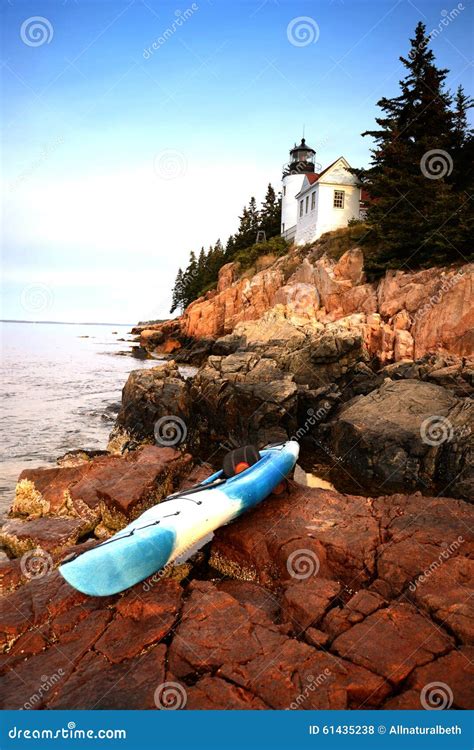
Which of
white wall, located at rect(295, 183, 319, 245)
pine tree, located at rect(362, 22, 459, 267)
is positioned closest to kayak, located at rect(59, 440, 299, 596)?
pine tree, located at rect(362, 22, 459, 267)

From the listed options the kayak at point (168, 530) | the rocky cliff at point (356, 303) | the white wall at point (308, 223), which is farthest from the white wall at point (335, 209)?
the kayak at point (168, 530)

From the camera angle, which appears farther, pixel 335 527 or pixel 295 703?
pixel 335 527

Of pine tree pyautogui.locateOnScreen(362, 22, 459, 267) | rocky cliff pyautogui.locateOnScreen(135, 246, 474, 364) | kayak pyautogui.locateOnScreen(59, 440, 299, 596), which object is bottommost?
kayak pyautogui.locateOnScreen(59, 440, 299, 596)

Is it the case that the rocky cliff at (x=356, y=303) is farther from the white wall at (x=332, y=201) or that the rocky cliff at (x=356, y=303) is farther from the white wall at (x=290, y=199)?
the white wall at (x=290, y=199)

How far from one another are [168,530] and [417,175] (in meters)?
26.4

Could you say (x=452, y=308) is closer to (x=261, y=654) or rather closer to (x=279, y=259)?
(x=261, y=654)

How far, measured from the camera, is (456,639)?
4.65 meters

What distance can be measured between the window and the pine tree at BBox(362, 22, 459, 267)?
4700 mm

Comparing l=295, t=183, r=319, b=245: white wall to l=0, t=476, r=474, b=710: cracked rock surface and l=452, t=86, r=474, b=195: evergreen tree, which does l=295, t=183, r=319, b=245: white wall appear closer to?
l=452, t=86, r=474, b=195: evergreen tree

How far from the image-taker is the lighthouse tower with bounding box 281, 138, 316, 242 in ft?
143

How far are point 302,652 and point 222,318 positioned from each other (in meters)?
37.8

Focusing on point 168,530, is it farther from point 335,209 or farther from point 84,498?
point 335,209

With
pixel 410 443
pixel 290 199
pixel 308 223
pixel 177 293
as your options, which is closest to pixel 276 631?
pixel 410 443

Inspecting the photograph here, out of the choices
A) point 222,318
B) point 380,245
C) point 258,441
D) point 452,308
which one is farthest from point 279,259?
point 258,441
